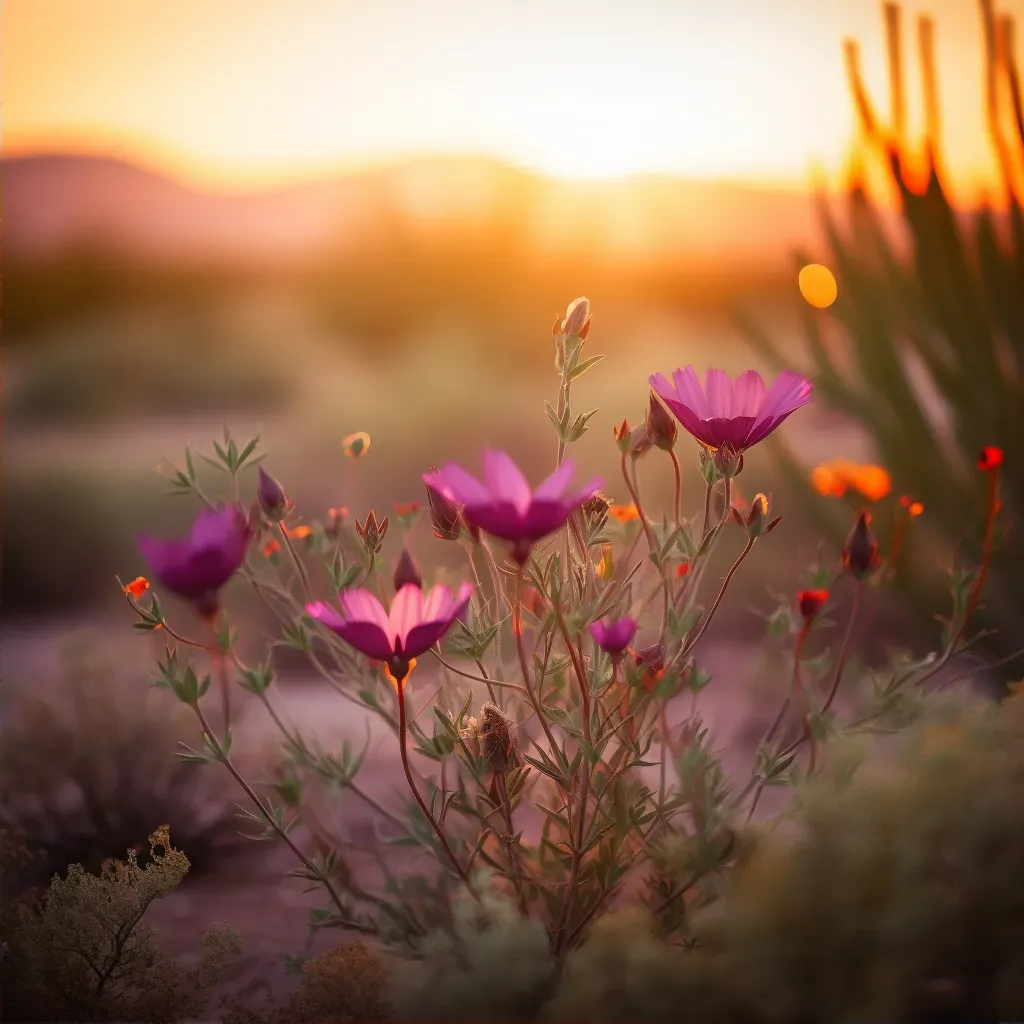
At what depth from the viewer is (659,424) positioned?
759mm

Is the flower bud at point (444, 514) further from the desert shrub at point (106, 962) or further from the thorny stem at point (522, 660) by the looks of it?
the desert shrub at point (106, 962)

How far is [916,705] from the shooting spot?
2.88 feet

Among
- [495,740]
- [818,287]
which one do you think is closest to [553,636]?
[495,740]

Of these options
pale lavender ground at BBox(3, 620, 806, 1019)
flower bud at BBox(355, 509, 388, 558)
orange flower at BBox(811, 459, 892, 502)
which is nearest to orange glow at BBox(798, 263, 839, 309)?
pale lavender ground at BBox(3, 620, 806, 1019)

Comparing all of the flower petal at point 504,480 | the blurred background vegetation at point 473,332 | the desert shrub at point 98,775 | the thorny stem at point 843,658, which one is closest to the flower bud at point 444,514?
the flower petal at point 504,480

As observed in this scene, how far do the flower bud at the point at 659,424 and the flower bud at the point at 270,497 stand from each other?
303 millimetres

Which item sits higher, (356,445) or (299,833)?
(356,445)

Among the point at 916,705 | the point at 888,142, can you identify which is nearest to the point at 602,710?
the point at 916,705

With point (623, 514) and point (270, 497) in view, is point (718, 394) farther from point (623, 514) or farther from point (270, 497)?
point (270, 497)

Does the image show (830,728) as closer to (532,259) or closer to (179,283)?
(532,259)

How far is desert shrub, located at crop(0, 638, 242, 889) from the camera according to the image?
4.04 ft

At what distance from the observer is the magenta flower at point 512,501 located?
23.0 inches

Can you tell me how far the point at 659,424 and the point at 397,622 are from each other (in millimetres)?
262

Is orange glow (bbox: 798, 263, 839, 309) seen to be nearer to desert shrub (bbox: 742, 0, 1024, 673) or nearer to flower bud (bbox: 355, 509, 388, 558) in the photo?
desert shrub (bbox: 742, 0, 1024, 673)
